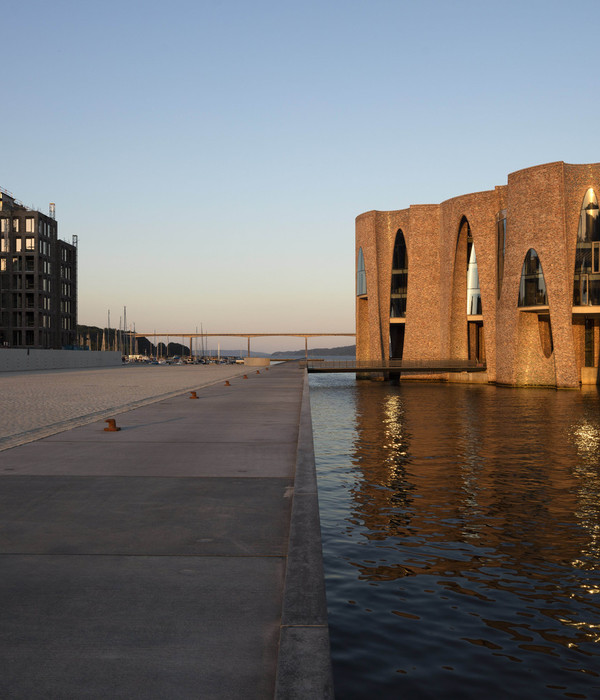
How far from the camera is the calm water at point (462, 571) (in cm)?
503

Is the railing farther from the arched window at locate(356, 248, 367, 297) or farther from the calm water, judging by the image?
the calm water

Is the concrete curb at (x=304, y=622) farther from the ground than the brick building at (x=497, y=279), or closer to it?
closer to it

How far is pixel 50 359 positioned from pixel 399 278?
39923 mm

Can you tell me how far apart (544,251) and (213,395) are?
32.8 m

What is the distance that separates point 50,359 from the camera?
7612cm

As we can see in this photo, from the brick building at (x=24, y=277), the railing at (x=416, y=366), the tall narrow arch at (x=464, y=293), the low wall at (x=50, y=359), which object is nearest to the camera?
the railing at (x=416, y=366)

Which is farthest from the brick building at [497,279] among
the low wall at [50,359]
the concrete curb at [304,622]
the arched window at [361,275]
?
the concrete curb at [304,622]

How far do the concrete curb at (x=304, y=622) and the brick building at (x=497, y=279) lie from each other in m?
48.1

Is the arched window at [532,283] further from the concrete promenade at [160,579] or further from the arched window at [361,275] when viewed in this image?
the concrete promenade at [160,579]

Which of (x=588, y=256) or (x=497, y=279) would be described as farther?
(x=497, y=279)

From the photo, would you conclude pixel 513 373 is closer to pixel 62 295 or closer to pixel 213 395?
pixel 213 395

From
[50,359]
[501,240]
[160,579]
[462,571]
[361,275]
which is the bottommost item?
[462,571]

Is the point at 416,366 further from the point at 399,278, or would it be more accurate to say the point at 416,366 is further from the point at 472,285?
the point at 399,278

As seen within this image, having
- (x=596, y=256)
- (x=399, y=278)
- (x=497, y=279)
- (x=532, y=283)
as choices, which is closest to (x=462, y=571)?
(x=596, y=256)
